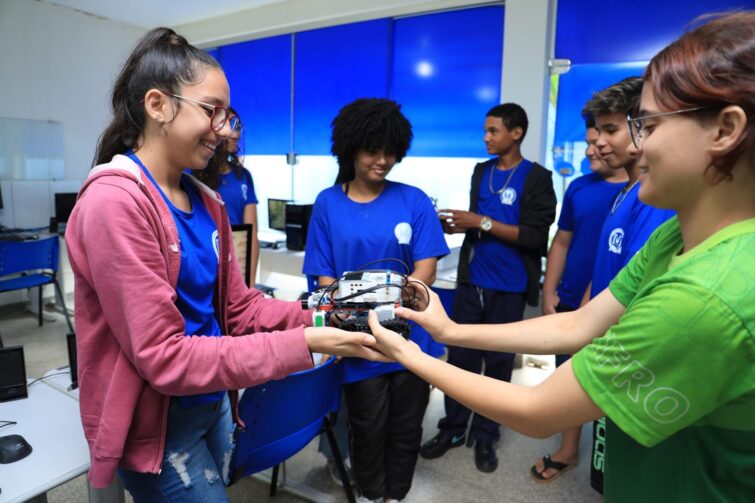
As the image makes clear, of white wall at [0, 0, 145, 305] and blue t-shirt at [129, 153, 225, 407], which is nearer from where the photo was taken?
blue t-shirt at [129, 153, 225, 407]

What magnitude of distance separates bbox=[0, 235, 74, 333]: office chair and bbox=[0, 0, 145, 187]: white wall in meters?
1.65

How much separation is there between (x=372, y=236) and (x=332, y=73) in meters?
3.43

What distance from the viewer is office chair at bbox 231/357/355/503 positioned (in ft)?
4.92

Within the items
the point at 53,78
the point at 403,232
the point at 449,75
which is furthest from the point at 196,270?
the point at 53,78

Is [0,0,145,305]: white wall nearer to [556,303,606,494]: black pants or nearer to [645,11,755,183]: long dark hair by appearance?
[556,303,606,494]: black pants

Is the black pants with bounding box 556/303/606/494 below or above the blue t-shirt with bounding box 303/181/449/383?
below

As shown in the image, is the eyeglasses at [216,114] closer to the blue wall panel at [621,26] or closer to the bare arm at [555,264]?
the bare arm at [555,264]

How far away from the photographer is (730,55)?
685 mm

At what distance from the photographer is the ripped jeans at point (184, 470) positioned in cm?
108

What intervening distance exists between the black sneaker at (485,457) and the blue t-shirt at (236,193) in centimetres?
203

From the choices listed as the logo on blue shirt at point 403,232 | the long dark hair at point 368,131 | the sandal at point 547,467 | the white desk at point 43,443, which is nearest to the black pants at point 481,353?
the sandal at point 547,467

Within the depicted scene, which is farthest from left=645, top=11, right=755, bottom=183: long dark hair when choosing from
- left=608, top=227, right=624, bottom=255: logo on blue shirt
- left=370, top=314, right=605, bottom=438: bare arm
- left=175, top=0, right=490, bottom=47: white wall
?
left=175, top=0, right=490, bottom=47: white wall

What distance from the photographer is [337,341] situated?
1.16 metres

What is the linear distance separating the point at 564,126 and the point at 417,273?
2366 millimetres
